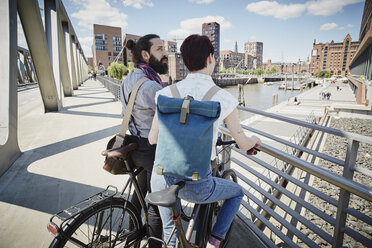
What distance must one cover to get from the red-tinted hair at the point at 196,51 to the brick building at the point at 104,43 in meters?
86.6

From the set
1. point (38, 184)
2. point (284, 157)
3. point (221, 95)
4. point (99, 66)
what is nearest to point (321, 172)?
point (284, 157)

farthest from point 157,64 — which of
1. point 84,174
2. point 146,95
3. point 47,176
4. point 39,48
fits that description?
point 39,48

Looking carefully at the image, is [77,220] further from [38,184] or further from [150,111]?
[38,184]

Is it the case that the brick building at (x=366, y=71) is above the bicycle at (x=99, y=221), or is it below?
above

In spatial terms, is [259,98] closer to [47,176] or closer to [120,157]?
[47,176]

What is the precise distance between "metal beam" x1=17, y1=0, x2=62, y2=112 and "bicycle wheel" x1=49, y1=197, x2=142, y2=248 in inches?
314

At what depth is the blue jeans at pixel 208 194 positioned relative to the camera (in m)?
1.38

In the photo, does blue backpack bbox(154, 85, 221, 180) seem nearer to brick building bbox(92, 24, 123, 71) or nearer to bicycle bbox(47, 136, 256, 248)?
bicycle bbox(47, 136, 256, 248)

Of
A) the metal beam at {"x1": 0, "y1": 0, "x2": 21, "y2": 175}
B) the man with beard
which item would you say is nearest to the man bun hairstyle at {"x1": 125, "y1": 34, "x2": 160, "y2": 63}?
the man with beard

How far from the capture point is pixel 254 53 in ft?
546

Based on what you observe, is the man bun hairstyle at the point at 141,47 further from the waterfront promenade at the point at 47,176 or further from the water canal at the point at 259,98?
the water canal at the point at 259,98

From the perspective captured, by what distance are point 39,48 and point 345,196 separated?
31.5 feet

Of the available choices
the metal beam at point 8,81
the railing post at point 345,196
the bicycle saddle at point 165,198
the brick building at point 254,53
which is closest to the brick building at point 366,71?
the railing post at point 345,196

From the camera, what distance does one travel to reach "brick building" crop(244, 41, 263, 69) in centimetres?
15834
